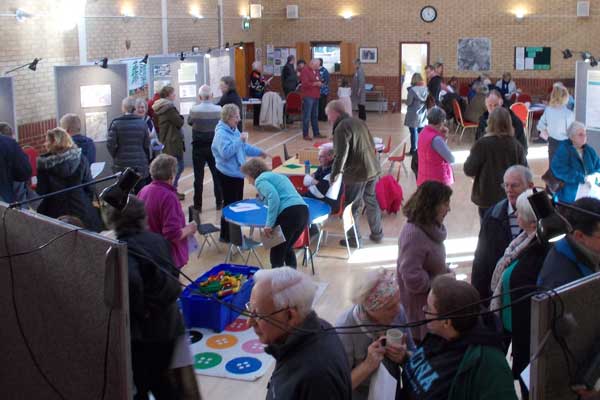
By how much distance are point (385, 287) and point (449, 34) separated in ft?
56.0

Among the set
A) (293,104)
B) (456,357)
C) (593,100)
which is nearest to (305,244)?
(456,357)

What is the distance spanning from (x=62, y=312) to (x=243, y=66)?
54.9 ft

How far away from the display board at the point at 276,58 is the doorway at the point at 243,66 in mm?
677

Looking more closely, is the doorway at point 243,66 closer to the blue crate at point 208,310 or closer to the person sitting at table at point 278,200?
the person sitting at table at point 278,200

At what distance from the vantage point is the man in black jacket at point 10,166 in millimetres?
6988

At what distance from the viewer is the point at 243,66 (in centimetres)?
1955

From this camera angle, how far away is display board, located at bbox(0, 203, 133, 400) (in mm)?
2939

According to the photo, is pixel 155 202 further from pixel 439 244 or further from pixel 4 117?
pixel 4 117

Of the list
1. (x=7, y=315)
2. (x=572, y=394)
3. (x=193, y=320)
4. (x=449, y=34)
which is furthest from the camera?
(x=449, y=34)

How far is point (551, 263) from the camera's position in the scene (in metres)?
3.47

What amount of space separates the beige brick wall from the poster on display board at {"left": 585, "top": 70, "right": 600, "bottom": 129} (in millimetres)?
8207

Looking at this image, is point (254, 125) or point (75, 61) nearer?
point (75, 61)

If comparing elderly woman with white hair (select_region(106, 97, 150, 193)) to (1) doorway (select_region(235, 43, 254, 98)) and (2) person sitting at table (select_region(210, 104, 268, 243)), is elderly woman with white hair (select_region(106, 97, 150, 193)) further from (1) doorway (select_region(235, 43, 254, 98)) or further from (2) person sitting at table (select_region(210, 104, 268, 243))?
(1) doorway (select_region(235, 43, 254, 98))

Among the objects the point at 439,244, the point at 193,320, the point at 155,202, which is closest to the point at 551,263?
the point at 439,244
